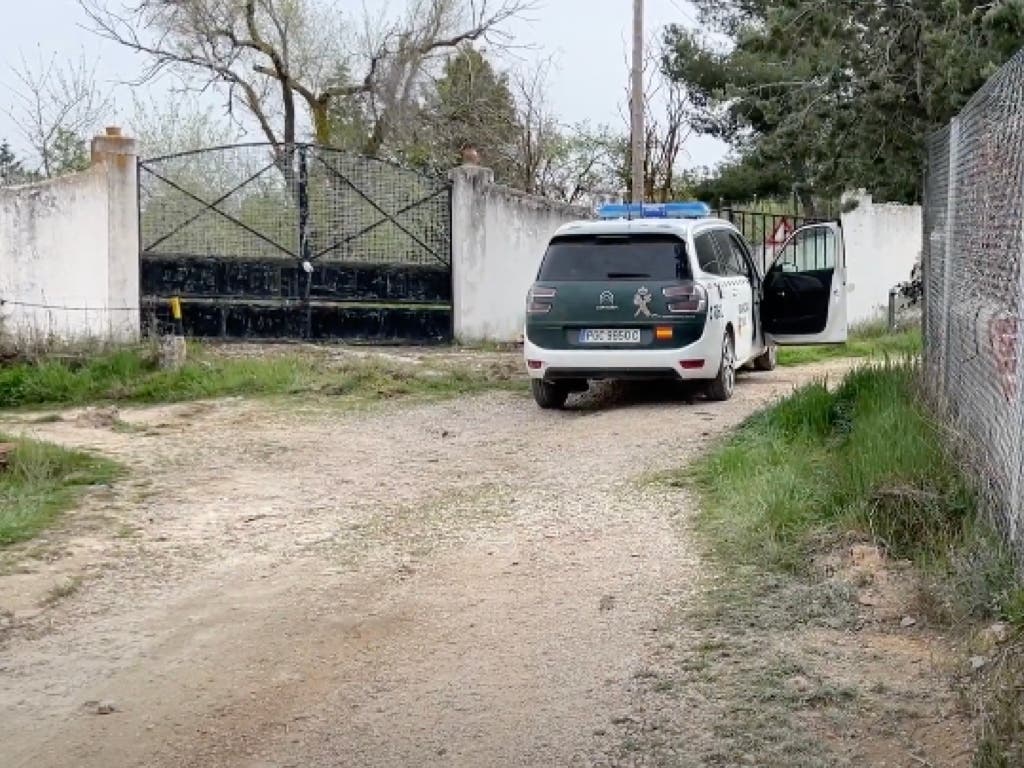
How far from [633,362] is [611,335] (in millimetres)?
299

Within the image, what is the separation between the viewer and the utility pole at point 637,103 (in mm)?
21391

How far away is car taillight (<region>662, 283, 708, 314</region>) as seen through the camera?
11188 mm

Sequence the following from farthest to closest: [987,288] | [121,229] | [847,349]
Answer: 1. [847,349]
2. [121,229]
3. [987,288]

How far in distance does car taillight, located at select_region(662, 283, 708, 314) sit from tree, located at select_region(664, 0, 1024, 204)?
1.24m

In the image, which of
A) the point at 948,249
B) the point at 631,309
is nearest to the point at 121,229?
the point at 631,309

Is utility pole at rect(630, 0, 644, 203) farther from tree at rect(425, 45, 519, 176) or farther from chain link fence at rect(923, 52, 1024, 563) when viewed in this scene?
chain link fence at rect(923, 52, 1024, 563)

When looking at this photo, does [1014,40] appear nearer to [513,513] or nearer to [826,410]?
[826,410]

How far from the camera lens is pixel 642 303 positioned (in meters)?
11.2

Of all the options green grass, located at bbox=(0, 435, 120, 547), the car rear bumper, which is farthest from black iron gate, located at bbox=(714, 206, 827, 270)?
green grass, located at bbox=(0, 435, 120, 547)

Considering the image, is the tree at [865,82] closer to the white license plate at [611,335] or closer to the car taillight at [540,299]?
the white license plate at [611,335]

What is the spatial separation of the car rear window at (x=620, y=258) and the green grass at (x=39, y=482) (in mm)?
4305

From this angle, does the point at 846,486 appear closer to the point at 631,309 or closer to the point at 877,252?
the point at 631,309

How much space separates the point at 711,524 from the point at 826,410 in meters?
2.48

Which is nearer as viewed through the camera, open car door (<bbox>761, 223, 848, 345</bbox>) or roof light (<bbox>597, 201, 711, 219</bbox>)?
open car door (<bbox>761, 223, 848, 345</bbox>)
